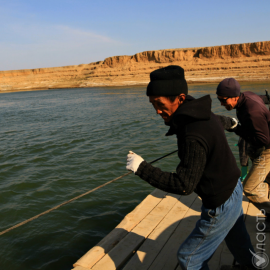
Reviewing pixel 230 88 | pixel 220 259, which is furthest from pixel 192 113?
pixel 220 259

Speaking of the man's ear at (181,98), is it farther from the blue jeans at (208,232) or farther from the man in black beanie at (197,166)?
the blue jeans at (208,232)

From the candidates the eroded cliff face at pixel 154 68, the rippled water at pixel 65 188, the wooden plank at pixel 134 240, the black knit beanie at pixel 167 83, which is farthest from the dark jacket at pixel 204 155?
the eroded cliff face at pixel 154 68

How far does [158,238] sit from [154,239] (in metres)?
0.05

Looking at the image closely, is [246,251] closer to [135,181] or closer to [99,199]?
[99,199]

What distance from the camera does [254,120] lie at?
304cm

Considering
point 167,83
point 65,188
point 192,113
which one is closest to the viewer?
point 192,113

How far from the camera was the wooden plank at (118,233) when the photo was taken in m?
2.99

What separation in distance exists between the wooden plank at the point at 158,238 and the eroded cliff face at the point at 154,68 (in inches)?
2101

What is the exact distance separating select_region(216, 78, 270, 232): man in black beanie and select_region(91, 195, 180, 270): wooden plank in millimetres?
1305

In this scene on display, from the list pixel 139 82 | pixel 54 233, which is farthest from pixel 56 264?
pixel 139 82

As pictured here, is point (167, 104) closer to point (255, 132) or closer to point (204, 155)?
point (204, 155)

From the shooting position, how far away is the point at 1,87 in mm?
91250

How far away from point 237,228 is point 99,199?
449 centimetres

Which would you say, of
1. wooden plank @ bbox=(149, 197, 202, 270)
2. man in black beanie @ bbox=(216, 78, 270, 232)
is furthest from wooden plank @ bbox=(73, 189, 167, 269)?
man in black beanie @ bbox=(216, 78, 270, 232)
